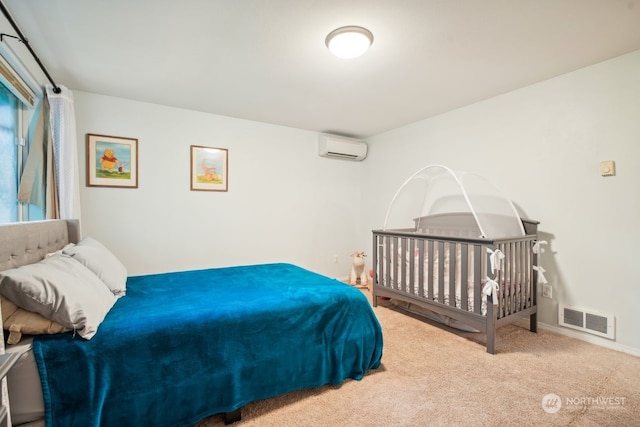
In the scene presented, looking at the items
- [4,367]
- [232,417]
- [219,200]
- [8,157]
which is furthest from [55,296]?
[219,200]

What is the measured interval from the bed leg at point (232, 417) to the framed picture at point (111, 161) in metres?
2.62

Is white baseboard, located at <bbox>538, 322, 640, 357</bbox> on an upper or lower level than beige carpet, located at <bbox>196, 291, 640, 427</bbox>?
upper

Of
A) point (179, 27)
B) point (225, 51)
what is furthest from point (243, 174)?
point (179, 27)

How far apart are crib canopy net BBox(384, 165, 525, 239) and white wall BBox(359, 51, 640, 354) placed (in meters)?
0.15

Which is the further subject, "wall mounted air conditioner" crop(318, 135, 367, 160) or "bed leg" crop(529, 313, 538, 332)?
"wall mounted air conditioner" crop(318, 135, 367, 160)

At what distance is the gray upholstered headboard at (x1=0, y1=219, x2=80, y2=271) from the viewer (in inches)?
56.0

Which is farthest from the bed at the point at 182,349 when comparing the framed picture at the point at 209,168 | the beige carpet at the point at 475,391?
the framed picture at the point at 209,168

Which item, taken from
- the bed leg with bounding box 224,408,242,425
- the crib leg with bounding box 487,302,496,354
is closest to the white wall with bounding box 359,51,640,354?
the crib leg with bounding box 487,302,496,354

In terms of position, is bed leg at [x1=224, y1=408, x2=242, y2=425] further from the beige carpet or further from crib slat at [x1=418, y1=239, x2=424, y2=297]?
crib slat at [x1=418, y1=239, x2=424, y2=297]

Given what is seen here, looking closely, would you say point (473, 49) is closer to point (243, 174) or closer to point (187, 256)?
point (243, 174)

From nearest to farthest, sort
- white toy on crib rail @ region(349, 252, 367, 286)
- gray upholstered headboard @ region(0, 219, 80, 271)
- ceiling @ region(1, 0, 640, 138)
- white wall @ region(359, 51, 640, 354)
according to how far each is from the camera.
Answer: gray upholstered headboard @ region(0, 219, 80, 271), ceiling @ region(1, 0, 640, 138), white wall @ region(359, 51, 640, 354), white toy on crib rail @ region(349, 252, 367, 286)

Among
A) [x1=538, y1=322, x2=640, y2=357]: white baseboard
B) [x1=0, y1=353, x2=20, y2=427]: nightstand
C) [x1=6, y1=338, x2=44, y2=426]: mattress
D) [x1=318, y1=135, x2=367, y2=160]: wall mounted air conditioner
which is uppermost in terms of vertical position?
[x1=318, y1=135, x2=367, y2=160]: wall mounted air conditioner

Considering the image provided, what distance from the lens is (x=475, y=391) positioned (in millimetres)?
1755

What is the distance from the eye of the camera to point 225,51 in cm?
217
